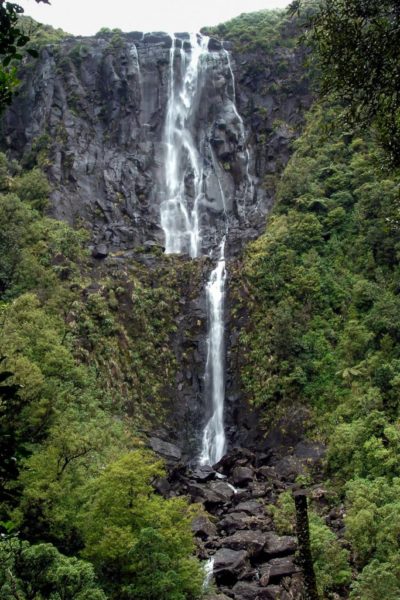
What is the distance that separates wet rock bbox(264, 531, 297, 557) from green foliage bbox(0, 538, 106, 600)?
8.82m

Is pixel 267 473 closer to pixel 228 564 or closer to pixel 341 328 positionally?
pixel 228 564

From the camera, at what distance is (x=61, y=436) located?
63.6 feet

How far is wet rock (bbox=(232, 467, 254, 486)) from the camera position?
27.0 meters

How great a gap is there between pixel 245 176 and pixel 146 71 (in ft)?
49.5

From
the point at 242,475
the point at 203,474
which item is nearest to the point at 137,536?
the point at 242,475

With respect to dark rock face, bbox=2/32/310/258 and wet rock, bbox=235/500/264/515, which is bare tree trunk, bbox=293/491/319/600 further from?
dark rock face, bbox=2/32/310/258

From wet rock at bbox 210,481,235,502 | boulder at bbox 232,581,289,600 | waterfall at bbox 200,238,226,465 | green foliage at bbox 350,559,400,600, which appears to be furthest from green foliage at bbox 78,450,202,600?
waterfall at bbox 200,238,226,465

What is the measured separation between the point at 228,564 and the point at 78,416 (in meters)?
8.94

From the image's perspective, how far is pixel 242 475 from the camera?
27.3 meters

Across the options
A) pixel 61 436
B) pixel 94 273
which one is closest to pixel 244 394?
pixel 94 273

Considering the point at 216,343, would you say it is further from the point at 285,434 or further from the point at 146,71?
the point at 146,71

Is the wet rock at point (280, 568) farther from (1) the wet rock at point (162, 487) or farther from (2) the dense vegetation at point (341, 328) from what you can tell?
(1) the wet rock at point (162, 487)

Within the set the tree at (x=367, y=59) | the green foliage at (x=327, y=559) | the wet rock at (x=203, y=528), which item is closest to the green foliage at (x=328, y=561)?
the green foliage at (x=327, y=559)

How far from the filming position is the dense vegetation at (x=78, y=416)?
13.8 meters
